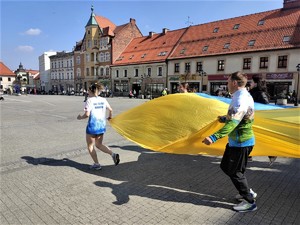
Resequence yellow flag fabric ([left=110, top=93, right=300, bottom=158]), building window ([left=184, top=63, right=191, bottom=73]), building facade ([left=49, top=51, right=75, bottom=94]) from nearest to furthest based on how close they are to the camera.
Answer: yellow flag fabric ([left=110, top=93, right=300, bottom=158]), building window ([left=184, top=63, right=191, bottom=73]), building facade ([left=49, top=51, right=75, bottom=94])

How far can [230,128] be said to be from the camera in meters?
2.85

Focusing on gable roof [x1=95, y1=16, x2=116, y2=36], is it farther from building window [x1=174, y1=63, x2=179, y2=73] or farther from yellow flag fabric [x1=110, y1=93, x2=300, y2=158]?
yellow flag fabric [x1=110, y1=93, x2=300, y2=158]

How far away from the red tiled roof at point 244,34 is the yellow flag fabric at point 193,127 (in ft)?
90.1

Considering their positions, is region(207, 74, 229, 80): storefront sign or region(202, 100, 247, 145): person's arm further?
region(207, 74, 229, 80): storefront sign

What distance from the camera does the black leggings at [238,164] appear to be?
10.4ft

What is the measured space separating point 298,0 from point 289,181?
3357 cm

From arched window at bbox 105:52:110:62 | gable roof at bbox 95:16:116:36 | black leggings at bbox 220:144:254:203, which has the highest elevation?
gable roof at bbox 95:16:116:36

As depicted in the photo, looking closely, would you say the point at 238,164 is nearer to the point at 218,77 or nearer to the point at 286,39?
the point at 286,39

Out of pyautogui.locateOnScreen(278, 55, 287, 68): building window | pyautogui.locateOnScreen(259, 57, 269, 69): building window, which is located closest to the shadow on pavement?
pyautogui.locateOnScreen(278, 55, 287, 68): building window

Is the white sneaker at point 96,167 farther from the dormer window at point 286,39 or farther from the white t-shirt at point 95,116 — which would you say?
the dormer window at point 286,39

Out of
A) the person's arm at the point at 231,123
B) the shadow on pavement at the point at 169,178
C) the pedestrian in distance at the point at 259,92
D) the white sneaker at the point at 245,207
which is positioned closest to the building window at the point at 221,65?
the pedestrian in distance at the point at 259,92

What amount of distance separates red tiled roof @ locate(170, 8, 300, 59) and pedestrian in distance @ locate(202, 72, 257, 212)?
28358 mm

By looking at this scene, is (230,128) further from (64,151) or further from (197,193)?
(64,151)

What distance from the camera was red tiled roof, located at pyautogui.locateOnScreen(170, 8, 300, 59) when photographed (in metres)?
28.0
